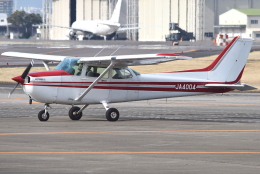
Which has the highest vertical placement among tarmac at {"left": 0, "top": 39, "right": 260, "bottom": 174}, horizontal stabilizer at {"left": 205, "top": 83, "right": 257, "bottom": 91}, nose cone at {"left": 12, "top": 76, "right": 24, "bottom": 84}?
nose cone at {"left": 12, "top": 76, "right": 24, "bottom": 84}

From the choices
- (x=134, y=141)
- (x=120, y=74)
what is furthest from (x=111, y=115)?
(x=134, y=141)

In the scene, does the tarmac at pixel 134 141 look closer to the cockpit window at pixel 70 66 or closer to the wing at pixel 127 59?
the cockpit window at pixel 70 66

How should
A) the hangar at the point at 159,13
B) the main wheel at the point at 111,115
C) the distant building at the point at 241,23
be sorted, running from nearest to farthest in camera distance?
the main wheel at the point at 111,115 → the hangar at the point at 159,13 → the distant building at the point at 241,23

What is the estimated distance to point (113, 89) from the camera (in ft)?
54.2

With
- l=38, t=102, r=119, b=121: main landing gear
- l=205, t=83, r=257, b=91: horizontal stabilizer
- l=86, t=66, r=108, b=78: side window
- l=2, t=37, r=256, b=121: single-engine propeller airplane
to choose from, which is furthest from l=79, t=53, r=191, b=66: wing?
l=205, t=83, r=257, b=91: horizontal stabilizer

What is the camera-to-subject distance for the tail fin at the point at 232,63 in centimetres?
1731

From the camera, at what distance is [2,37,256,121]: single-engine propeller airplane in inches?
610

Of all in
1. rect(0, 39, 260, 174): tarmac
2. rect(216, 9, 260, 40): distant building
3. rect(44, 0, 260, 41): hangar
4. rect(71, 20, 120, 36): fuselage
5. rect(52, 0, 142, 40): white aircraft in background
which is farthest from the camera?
rect(216, 9, 260, 40): distant building

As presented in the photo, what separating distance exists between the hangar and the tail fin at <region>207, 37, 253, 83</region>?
92115 mm

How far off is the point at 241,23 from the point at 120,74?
103 m

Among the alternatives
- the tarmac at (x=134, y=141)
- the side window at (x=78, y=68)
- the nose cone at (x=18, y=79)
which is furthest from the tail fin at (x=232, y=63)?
the nose cone at (x=18, y=79)

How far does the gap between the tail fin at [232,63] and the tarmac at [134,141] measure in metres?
1.39

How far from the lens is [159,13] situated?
11469cm

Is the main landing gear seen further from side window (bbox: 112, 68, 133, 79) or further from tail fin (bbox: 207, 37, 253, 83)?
tail fin (bbox: 207, 37, 253, 83)
